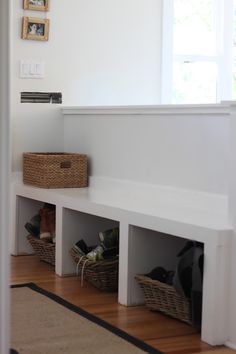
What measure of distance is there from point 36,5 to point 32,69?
→ 1.34ft

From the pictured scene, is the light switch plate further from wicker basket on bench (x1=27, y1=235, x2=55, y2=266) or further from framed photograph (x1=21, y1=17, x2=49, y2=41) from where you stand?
wicker basket on bench (x1=27, y1=235, x2=55, y2=266)

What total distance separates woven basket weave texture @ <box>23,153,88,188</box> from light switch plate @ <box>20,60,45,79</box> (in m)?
0.52

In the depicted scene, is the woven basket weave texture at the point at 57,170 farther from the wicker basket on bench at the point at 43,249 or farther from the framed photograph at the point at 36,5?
the framed photograph at the point at 36,5

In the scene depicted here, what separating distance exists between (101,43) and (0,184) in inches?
140

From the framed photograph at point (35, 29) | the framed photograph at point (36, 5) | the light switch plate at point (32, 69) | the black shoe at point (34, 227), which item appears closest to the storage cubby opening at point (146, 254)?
the black shoe at point (34, 227)

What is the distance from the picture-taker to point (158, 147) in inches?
129

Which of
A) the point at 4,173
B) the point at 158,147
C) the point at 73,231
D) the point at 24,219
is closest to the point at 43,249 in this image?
the point at 73,231

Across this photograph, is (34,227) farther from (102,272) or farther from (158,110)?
(158,110)

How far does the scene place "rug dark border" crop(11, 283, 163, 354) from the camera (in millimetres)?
2316

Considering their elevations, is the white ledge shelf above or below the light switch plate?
below

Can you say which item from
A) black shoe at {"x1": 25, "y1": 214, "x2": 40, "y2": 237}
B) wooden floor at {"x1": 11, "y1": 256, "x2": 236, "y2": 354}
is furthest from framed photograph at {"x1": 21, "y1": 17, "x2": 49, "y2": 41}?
wooden floor at {"x1": 11, "y1": 256, "x2": 236, "y2": 354}

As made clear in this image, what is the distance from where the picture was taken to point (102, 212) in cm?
309

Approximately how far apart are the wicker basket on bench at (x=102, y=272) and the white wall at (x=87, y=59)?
121 centimetres

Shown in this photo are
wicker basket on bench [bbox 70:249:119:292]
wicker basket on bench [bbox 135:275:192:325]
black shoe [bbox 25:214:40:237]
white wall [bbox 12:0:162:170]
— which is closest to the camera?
wicker basket on bench [bbox 135:275:192:325]
